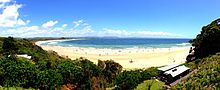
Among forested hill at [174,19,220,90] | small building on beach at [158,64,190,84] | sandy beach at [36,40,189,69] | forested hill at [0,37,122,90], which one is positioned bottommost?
sandy beach at [36,40,189,69]

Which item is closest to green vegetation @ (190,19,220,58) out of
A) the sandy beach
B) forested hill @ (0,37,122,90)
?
forested hill @ (0,37,122,90)

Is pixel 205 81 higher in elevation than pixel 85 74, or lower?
higher

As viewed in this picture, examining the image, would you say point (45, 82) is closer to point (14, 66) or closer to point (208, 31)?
point (14, 66)

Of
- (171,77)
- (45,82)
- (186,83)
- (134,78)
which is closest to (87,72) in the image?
(45,82)

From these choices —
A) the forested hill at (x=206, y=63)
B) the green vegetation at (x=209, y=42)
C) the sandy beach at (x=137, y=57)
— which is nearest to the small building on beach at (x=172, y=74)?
the forested hill at (x=206, y=63)

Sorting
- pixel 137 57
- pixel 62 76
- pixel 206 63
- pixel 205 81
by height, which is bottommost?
pixel 137 57

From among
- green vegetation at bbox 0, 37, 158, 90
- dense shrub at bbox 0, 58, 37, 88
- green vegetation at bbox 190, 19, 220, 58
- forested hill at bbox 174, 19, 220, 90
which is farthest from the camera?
green vegetation at bbox 190, 19, 220, 58

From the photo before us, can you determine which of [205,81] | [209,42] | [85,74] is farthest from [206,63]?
[85,74]

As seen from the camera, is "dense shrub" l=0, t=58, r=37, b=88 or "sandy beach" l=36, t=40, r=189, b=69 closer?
"dense shrub" l=0, t=58, r=37, b=88

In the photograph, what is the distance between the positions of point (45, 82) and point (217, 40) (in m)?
26.9

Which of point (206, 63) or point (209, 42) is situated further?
point (209, 42)

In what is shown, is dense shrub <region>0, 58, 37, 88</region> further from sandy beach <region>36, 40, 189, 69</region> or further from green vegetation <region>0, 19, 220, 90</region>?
sandy beach <region>36, 40, 189, 69</region>

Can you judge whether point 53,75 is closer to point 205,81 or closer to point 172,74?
point 172,74

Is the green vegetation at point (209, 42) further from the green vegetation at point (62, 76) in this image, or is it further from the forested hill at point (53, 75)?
the forested hill at point (53, 75)
